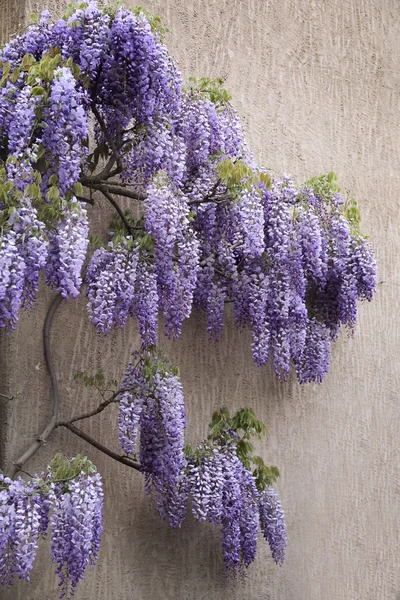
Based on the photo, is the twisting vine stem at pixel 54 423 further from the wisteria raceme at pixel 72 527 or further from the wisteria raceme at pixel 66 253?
the wisteria raceme at pixel 66 253

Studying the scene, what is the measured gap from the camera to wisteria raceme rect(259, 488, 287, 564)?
3.60 metres

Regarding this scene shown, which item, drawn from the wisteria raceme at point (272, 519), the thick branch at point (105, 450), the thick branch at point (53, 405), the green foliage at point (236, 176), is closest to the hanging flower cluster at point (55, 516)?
the thick branch at point (53, 405)

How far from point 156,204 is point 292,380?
145 centimetres

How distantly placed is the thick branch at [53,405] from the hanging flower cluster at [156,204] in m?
0.21

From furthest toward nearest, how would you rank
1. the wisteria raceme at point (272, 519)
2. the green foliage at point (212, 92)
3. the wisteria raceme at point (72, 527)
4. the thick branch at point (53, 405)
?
the wisteria raceme at point (272, 519) < the green foliage at point (212, 92) < the thick branch at point (53, 405) < the wisteria raceme at point (72, 527)

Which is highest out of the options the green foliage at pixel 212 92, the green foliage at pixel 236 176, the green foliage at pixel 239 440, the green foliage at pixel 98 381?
the green foliage at pixel 212 92

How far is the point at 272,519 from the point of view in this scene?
3.59 meters

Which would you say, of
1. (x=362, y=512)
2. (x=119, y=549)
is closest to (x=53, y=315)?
(x=119, y=549)

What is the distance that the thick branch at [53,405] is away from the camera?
122 inches

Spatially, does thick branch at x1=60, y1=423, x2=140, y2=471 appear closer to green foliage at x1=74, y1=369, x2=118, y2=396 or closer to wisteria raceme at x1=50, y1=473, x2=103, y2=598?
green foliage at x1=74, y1=369, x2=118, y2=396

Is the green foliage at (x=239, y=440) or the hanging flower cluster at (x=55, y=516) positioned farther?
the green foliage at (x=239, y=440)

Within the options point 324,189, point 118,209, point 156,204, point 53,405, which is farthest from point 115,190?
point 324,189

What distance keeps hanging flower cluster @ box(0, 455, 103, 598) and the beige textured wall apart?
0.46 meters

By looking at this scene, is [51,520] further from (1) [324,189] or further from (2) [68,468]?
(1) [324,189]
